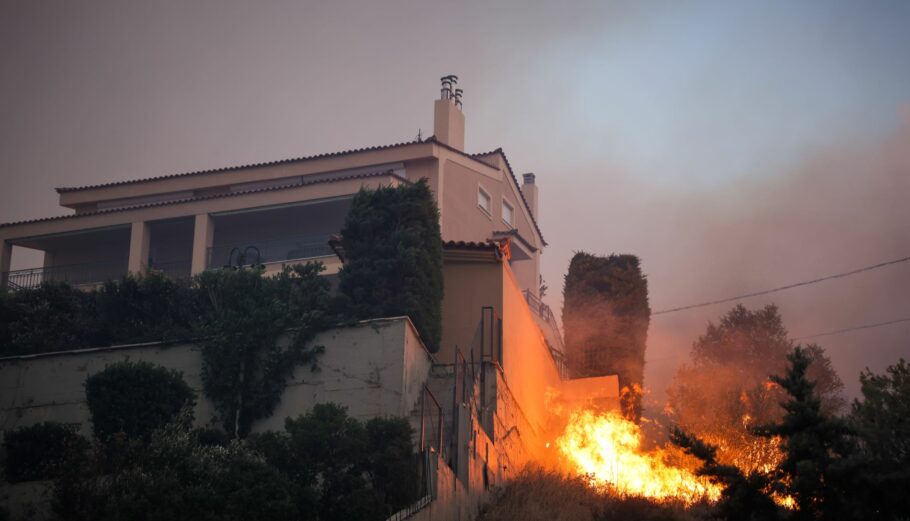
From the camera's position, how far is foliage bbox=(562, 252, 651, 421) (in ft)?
121

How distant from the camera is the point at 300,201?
35188 mm

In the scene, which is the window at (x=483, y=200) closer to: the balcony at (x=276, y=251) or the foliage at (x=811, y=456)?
the balcony at (x=276, y=251)

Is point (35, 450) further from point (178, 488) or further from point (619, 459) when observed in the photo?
point (619, 459)

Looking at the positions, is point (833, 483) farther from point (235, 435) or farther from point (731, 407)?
point (731, 407)

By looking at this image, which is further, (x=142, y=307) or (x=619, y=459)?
(x=619, y=459)

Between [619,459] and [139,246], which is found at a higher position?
[139,246]

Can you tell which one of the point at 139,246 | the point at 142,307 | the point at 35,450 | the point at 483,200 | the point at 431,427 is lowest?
the point at 35,450

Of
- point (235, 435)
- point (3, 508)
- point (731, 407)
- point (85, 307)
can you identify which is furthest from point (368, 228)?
point (731, 407)

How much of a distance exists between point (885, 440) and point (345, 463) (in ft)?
28.3

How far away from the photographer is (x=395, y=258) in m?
24.5

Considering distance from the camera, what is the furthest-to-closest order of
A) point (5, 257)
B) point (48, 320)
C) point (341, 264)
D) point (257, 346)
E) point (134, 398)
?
point (5, 257) < point (341, 264) < point (48, 320) < point (257, 346) < point (134, 398)

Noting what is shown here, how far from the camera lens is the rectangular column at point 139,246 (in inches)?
1436

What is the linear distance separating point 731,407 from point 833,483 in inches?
712

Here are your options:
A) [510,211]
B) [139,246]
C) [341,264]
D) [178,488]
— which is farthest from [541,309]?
[178,488]
